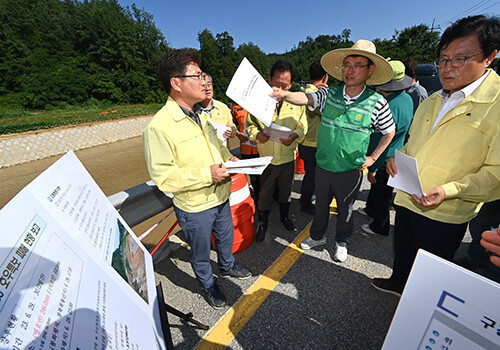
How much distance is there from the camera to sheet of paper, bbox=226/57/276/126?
1.71m

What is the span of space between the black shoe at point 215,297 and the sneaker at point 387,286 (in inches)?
58.6

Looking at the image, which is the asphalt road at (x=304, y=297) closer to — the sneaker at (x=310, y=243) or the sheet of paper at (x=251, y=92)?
the sneaker at (x=310, y=243)

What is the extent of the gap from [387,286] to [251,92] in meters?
2.22

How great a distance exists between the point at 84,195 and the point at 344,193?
7.39 feet

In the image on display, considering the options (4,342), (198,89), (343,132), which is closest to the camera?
(4,342)

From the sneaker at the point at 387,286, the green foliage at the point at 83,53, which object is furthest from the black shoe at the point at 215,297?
the green foliage at the point at 83,53

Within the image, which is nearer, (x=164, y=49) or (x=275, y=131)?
(x=275, y=131)

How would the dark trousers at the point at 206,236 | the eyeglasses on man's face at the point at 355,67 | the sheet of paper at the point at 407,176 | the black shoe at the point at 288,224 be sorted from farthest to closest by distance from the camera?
the black shoe at the point at 288,224
the eyeglasses on man's face at the point at 355,67
the dark trousers at the point at 206,236
the sheet of paper at the point at 407,176

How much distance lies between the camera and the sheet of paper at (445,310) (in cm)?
63

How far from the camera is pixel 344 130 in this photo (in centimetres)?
209

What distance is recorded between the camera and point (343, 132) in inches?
82.7

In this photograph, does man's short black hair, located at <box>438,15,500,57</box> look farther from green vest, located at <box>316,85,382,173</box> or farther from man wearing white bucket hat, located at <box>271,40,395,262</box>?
green vest, located at <box>316,85,382,173</box>

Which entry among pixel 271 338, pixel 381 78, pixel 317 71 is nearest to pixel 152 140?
pixel 271 338

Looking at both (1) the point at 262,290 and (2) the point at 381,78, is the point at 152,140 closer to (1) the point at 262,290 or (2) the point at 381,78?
(1) the point at 262,290
